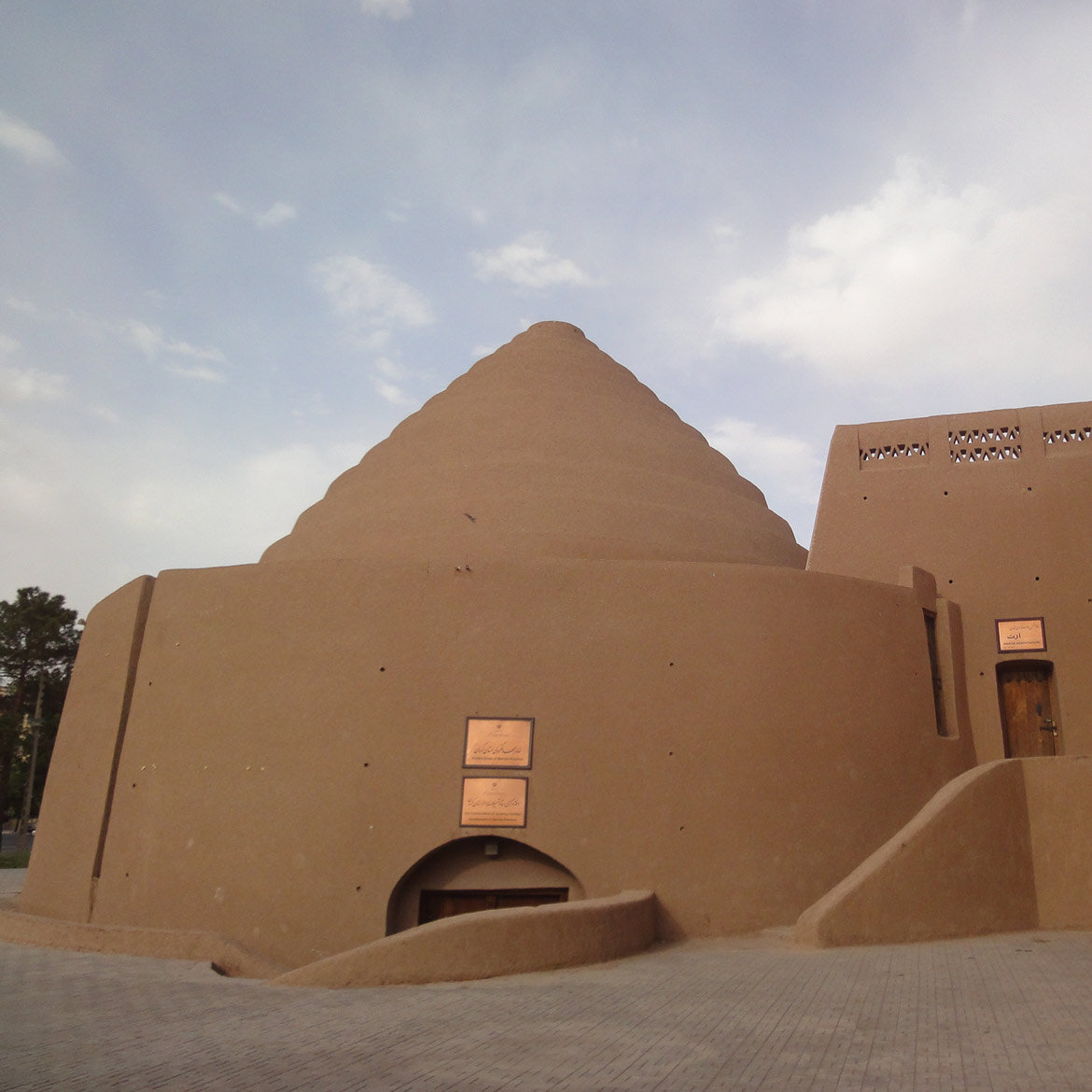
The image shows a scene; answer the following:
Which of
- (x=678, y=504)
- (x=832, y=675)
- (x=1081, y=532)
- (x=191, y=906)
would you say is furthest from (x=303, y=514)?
(x=1081, y=532)

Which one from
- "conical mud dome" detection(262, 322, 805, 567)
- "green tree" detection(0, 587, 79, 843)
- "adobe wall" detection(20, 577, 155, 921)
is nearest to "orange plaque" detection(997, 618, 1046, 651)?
"conical mud dome" detection(262, 322, 805, 567)

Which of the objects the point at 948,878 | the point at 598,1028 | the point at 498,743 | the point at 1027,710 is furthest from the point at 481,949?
the point at 1027,710

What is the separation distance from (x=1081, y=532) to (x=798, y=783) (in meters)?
5.88

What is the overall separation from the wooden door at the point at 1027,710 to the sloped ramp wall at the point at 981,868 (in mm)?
1876

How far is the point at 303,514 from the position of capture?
55.9ft

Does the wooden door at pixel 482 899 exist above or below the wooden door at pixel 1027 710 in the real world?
below

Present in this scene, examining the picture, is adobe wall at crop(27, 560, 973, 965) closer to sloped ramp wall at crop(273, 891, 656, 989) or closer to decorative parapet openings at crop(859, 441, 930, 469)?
sloped ramp wall at crop(273, 891, 656, 989)

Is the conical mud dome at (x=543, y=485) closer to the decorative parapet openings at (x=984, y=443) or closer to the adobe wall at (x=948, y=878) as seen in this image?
the decorative parapet openings at (x=984, y=443)

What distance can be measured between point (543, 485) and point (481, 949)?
7.34m

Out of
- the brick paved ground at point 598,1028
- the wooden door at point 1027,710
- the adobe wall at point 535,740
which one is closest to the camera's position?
the brick paved ground at point 598,1028

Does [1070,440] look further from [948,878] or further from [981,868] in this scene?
[948,878]

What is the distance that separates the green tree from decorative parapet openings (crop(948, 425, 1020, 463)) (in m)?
25.1

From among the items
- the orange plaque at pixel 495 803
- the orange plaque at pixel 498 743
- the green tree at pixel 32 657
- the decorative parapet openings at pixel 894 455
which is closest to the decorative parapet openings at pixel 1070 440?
the decorative parapet openings at pixel 894 455

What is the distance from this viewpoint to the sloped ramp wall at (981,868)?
9773 millimetres
